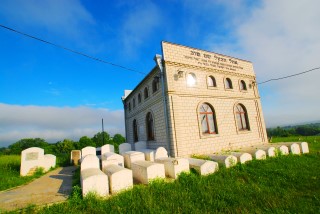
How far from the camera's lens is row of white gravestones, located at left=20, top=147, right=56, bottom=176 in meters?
10.0

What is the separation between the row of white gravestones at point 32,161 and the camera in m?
10.0

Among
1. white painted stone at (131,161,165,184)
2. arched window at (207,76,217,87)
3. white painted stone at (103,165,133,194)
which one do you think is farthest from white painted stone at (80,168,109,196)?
arched window at (207,76,217,87)

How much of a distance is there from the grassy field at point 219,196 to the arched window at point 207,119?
5.01 meters

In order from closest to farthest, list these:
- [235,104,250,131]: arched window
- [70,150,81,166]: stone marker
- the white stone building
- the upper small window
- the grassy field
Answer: the grassy field
the white stone building
the upper small window
[70,150,81,166]: stone marker
[235,104,250,131]: arched window

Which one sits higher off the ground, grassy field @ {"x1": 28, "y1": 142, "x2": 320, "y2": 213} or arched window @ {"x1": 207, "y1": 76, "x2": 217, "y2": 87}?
arched window @ {"x1": 207, "y1": 76, "x2": 217, "y2": 87}

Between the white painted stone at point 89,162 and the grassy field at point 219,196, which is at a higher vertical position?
the white painted stone at point 89,162

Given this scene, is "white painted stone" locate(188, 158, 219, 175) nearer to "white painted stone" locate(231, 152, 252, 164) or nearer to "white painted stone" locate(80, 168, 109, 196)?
"white painted stone" locate(231, 152, 252, 164)

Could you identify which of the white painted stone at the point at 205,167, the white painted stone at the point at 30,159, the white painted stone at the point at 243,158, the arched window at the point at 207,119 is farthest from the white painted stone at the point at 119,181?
the white painted stone at the point at 30,159

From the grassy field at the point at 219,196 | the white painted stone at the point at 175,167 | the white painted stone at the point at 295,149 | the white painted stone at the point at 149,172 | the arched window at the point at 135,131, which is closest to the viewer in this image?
the grassy field at the point at 219,196

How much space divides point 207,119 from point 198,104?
1.34 meters

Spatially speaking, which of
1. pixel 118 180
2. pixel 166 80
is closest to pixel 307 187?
pixel 118 180

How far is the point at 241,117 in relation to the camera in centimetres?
1417

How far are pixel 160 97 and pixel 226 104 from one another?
533 cm

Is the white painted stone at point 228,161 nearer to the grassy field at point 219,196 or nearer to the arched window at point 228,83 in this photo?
the grassy field at point 219,196
